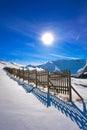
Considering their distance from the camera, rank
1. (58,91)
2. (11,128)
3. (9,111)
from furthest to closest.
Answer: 1. (58,91)
2. (9,111)
3. (11,128)

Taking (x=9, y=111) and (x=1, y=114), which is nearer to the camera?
(x=1, y=114)

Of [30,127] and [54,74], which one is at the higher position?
[54,74]

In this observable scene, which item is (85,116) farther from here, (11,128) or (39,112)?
(11,128)

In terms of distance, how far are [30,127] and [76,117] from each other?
2.16 metres

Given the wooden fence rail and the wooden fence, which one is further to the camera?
the wooden fence

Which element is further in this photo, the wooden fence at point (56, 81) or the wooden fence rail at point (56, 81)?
the wooden fence at point (56, 81)

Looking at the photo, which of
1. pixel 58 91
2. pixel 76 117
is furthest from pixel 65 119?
pixel 58 91

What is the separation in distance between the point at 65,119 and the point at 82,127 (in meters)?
0.87

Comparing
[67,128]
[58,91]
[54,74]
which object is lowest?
[67,128]

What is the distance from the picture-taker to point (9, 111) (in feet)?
22.2

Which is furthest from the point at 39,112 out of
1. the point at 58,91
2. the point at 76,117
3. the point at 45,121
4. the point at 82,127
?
the point at 58,91

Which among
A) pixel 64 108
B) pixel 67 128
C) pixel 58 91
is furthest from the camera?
pixel 58 91

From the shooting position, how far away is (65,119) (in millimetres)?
6332

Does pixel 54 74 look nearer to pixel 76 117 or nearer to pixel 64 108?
pixel 64 108
